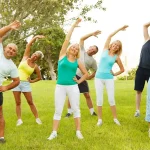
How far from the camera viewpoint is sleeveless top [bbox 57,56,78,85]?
22.4 feet

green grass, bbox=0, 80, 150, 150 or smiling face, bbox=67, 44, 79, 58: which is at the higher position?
smiling face, bbox=67, 44, 79, 58

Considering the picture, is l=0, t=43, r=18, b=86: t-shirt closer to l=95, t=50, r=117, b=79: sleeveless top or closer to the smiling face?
the smiling face

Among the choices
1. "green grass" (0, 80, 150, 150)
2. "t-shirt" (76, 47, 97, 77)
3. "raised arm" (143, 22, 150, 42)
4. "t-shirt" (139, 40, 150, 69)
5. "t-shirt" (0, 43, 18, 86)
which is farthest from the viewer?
"t-shirt" (76, 47, 97, 77)

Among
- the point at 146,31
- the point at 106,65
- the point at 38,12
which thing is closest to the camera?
the point at 106,65

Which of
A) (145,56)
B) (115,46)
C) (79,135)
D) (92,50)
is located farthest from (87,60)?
(79,135)

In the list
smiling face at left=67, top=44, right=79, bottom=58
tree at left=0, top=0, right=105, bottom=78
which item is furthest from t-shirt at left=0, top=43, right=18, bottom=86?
tree at left=0, top=0, right=105, bottom=78

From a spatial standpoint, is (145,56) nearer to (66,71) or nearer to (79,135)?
(66,71)

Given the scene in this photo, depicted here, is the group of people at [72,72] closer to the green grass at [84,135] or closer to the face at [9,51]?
the face at [9,51]

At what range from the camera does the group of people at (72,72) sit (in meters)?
6.38

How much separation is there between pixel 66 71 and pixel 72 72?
0.46ft

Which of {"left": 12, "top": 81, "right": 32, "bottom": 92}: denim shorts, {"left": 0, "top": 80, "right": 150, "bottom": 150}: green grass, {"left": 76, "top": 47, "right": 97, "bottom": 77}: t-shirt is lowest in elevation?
{"left": 0, "top": 80, "right": 150, "bottom": 150}: green grass

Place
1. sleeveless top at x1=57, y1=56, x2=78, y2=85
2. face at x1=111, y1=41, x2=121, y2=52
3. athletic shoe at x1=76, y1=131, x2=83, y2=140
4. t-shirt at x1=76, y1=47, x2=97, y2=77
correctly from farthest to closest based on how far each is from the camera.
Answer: t-shirt at x1=76, y1=47, x2=97, y2=77
face at x1=111, y1=41, x2=121, y2=52
athletic shoe at x1=76, y1=131, x2=83, y2=140
sleeveless top at x1=57, y1=56, x2=78, y2=85

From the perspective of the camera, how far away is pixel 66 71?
22.6 ft

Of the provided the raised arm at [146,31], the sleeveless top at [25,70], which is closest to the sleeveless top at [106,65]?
the raised arm at [146,31]
